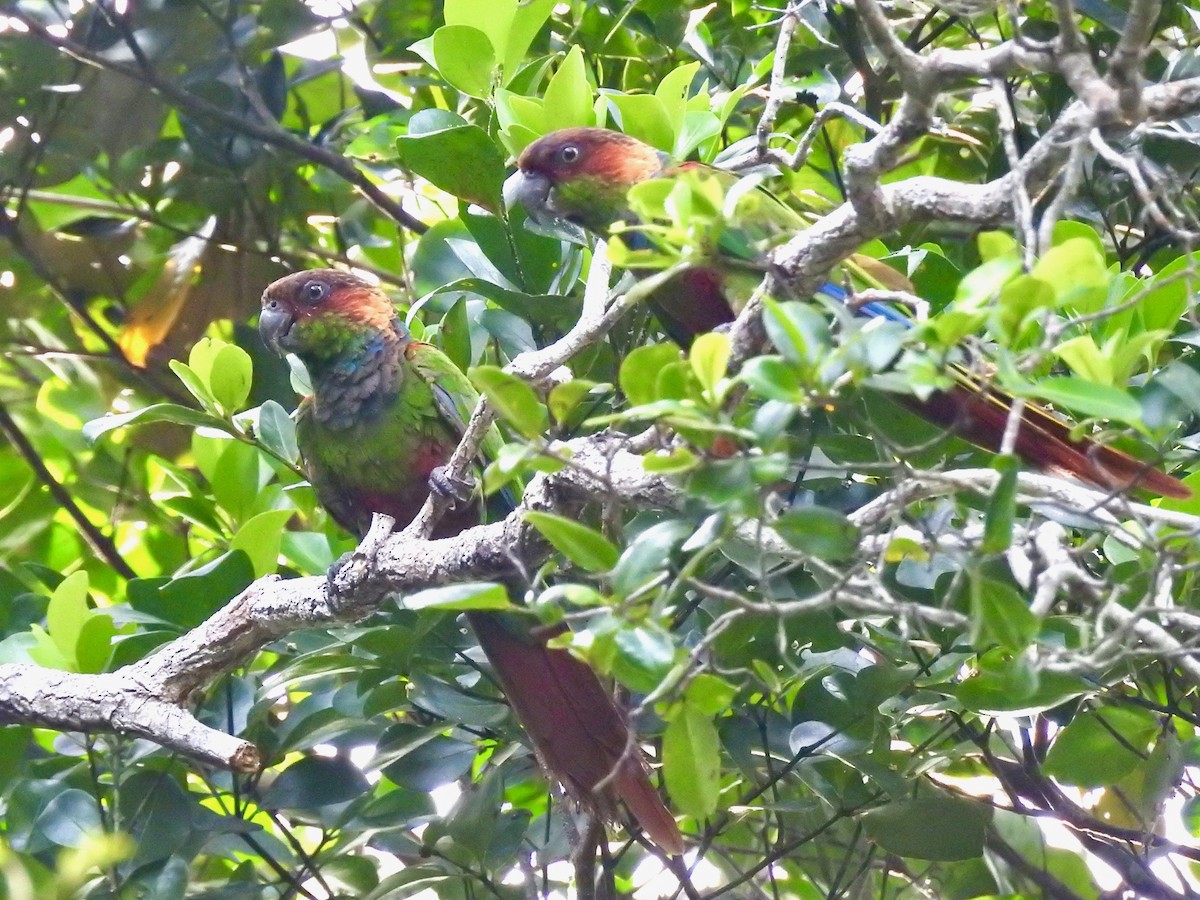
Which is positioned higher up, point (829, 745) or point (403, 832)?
point (829, 745)

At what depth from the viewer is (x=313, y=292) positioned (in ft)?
8.38

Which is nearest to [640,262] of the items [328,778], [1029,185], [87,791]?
[1029,185]

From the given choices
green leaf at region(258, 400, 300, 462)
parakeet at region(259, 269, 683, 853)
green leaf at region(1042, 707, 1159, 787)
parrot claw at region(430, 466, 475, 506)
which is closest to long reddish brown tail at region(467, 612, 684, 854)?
parakeet at region(259, 269, 683, 853)

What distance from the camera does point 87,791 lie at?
6.94 feet

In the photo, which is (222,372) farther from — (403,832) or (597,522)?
(403,832)

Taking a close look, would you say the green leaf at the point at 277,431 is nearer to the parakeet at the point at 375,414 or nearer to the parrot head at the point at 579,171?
the parakeet at the point at 375,414

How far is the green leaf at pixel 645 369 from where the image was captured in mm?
1167

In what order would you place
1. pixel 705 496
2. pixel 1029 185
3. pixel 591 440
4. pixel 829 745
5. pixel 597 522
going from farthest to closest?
pixel 597 522
pixel 829 745
pixel 591 440
pixel 1029 185
pixel 705 496

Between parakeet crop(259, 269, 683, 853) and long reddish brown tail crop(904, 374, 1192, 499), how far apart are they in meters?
0.83

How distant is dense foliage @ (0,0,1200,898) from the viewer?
1.17m

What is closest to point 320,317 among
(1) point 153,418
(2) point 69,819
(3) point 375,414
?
(3) point 375,414

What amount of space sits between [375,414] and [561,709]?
721mm

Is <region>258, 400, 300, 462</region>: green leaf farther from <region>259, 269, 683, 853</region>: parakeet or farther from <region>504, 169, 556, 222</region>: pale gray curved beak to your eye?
<region>504, 169, 556, 222</region>: pale gray curved beak

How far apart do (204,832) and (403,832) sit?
42 centimetres
